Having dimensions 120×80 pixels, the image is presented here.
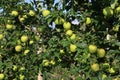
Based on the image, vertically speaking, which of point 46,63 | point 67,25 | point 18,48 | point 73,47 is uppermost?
point 67,25

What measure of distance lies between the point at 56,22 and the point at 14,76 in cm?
195

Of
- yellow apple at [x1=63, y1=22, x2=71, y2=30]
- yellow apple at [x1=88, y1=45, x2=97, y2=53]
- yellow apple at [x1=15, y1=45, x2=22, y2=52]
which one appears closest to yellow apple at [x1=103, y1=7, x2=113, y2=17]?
yellow apple at [x1=88, y1=45, x2=97, y2=53]

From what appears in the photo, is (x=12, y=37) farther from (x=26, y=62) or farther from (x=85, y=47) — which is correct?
(x=85, y=47)

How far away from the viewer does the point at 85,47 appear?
3.27 metres

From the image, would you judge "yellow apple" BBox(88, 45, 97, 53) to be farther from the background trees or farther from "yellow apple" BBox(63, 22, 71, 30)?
"yellow apple" BBox(63, 22, 71, 30)

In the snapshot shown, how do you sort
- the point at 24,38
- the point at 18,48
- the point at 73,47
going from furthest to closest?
the point at 18,48, the point at 24,38, the point at 73,47

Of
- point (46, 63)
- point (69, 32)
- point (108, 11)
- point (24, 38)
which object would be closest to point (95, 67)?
point (108, 11)

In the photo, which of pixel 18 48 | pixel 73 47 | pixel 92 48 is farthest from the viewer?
pixel 18 48

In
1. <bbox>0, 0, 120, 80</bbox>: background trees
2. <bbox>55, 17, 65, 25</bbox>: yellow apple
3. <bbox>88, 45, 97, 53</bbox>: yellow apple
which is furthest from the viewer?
<bbox>55, 17, 65, 25</bbox>: yellow apple

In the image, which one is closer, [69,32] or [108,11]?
[108,11]

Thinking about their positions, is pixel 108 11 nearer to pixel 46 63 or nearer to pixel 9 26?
pixel 46 63

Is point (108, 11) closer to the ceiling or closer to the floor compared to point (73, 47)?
closer to the ceiling

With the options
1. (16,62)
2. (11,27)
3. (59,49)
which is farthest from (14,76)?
(59,49)

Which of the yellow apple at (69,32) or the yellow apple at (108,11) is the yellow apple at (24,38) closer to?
the yellow apple at (69,32)
